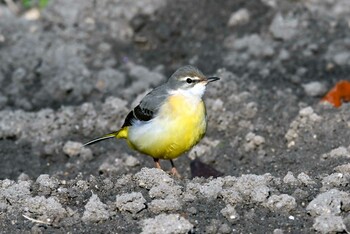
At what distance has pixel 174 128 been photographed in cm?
736

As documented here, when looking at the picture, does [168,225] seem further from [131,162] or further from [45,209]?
[131,162]

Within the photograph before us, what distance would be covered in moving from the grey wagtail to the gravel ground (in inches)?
15.4

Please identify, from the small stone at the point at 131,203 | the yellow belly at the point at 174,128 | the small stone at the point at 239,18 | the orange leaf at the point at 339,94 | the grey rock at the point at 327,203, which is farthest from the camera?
the small stone at the point at 239,18

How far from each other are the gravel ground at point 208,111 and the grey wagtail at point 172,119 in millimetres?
390

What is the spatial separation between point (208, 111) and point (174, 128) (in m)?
1.86

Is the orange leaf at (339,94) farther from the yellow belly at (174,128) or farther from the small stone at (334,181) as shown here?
the small stone at (334,181)

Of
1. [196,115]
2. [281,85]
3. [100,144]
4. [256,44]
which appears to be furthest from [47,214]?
[256,44]

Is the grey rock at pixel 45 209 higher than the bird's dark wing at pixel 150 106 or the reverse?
higher

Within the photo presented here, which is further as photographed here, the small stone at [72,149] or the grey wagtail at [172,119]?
the small stone at [72,149]

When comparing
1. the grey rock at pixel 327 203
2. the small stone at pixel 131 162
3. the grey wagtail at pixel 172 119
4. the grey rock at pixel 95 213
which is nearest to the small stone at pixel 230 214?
the grey rock at pixel 327 203

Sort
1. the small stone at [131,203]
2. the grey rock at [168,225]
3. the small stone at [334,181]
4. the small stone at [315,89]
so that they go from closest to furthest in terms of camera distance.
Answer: the grey rock at [168,225]
the small stone at [131,203]
the small stone at [334,181]
the small stone at [315,89]

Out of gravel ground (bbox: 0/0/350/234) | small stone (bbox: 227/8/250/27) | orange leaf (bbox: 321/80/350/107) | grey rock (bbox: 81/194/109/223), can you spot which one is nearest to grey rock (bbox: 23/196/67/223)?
gravel ground (bbox: 0/0/350/234)

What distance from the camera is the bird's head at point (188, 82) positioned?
Answer: 764 cm

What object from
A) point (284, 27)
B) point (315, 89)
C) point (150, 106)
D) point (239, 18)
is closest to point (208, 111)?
point (315, 89)
